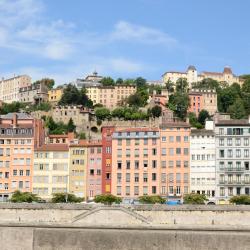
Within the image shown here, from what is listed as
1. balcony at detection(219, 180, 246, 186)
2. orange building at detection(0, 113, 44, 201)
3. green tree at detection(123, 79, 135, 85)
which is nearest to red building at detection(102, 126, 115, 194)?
orange building at detection(0, 113, 44, 201)

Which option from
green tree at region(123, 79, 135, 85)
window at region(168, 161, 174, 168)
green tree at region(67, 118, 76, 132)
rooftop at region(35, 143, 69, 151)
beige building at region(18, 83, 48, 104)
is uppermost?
green tree at region(123, 79, 135, 85)

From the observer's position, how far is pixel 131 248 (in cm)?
2688

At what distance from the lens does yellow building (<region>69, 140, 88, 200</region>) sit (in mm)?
63062

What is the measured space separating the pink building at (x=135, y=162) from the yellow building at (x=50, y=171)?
503cm

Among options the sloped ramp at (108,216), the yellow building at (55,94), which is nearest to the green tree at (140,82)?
the yellow building at (55,94)

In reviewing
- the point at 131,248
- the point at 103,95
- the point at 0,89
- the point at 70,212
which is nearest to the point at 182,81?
the point at 103,95

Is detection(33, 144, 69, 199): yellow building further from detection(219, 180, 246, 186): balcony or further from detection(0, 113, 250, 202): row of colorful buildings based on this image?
detection(219, 180, 246, 186): balcony

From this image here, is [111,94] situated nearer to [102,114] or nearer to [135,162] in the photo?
[102,114]

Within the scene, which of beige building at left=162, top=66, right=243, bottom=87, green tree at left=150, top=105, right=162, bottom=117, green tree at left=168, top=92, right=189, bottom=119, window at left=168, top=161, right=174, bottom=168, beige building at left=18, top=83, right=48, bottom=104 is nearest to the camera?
window at left=168, top=161, right=174, bottom=168

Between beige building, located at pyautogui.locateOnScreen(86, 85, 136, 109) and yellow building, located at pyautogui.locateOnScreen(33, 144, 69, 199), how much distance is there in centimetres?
5935

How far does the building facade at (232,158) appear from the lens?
60.7 meters

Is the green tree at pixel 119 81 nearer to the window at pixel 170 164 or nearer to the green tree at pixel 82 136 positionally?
the green tree at pixel 82 136

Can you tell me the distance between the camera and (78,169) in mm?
63531

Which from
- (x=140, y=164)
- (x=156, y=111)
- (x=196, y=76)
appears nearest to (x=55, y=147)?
(x=140, y=164)
